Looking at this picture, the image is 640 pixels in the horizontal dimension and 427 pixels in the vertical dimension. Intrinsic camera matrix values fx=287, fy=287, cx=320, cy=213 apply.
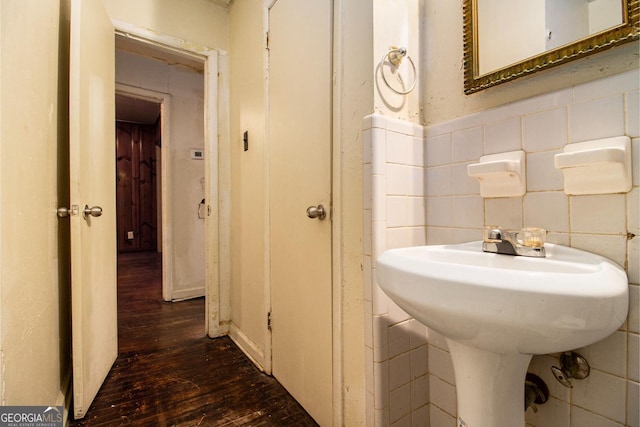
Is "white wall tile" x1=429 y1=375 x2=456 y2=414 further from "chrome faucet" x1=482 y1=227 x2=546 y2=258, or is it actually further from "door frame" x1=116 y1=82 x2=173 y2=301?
"door frame" x1=116 y1=82 x2=173 y2=301

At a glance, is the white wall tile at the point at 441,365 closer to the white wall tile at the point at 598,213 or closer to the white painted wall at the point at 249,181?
the white wall tile at the point at 598,213

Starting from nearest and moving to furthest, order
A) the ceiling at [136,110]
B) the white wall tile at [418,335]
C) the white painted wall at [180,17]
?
the white wall tile at [418,335]
the white painted wall at [180,17]
the ceiling at [136,110]

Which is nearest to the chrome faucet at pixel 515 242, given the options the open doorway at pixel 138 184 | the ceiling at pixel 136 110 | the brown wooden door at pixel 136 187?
the ceiling at pixel 136 110

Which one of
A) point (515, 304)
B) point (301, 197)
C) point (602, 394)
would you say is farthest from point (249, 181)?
point (602, 394)

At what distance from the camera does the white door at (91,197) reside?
1.15m

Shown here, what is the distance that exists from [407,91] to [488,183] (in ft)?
1.30

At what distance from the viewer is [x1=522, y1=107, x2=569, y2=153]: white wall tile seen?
70 centimetres

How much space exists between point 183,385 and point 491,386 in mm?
1357

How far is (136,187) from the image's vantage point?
540cm

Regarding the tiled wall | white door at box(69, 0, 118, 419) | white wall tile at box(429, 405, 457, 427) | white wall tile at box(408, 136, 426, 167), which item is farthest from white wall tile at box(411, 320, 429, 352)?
white door at box(69, 0, 118, 419)

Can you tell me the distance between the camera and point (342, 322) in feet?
3.32

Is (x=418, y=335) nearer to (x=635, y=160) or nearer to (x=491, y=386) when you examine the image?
(x=491, y=386)

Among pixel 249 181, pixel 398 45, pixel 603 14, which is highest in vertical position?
pixel 398 45

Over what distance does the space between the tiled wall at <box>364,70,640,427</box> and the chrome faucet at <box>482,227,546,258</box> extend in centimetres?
8
